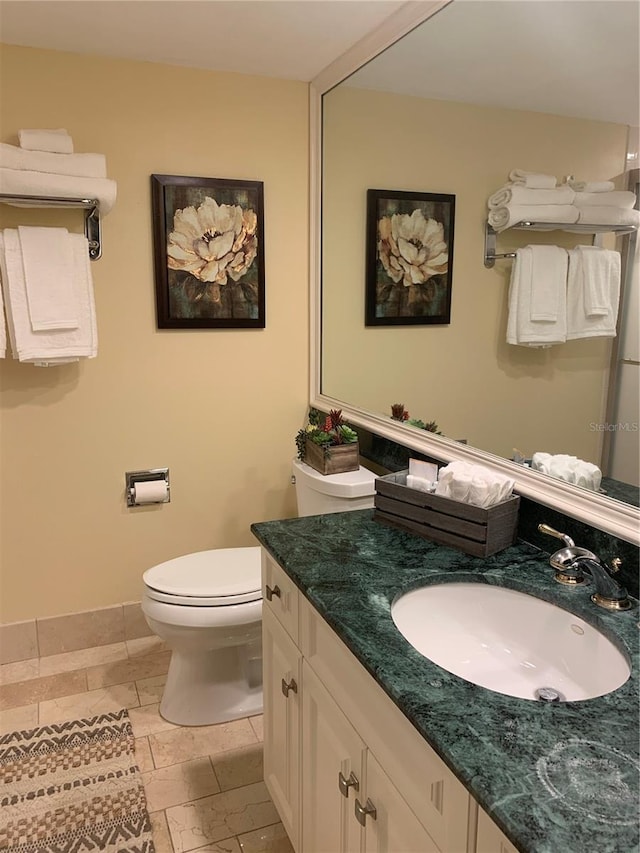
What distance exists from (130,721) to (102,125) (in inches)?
83.9

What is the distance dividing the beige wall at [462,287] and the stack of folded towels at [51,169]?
2.96 feet

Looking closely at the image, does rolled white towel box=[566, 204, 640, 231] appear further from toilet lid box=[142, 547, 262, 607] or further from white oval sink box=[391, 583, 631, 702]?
toilet lid box=[142, 547, 262, 607]

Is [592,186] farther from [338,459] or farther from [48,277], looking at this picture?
[48,277]

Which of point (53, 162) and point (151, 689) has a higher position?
point (53, 162)

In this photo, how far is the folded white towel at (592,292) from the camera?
1429mm

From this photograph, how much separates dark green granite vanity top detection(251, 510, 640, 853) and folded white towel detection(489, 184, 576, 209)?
85cm

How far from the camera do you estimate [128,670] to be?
2605mm

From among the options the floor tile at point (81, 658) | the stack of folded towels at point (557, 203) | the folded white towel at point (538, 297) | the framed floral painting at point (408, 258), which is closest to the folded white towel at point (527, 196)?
the stack of folded towels at point (557, 203)

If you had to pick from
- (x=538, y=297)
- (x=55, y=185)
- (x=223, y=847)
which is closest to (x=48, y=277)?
(x=55, y=185)

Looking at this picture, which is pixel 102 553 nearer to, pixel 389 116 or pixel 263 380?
pixel 263 380

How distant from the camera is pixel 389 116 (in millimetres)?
2275

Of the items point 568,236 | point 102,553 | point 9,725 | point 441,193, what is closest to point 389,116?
point 441,193

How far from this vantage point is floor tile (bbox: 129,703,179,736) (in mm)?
2256

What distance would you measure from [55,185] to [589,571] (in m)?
1.99
